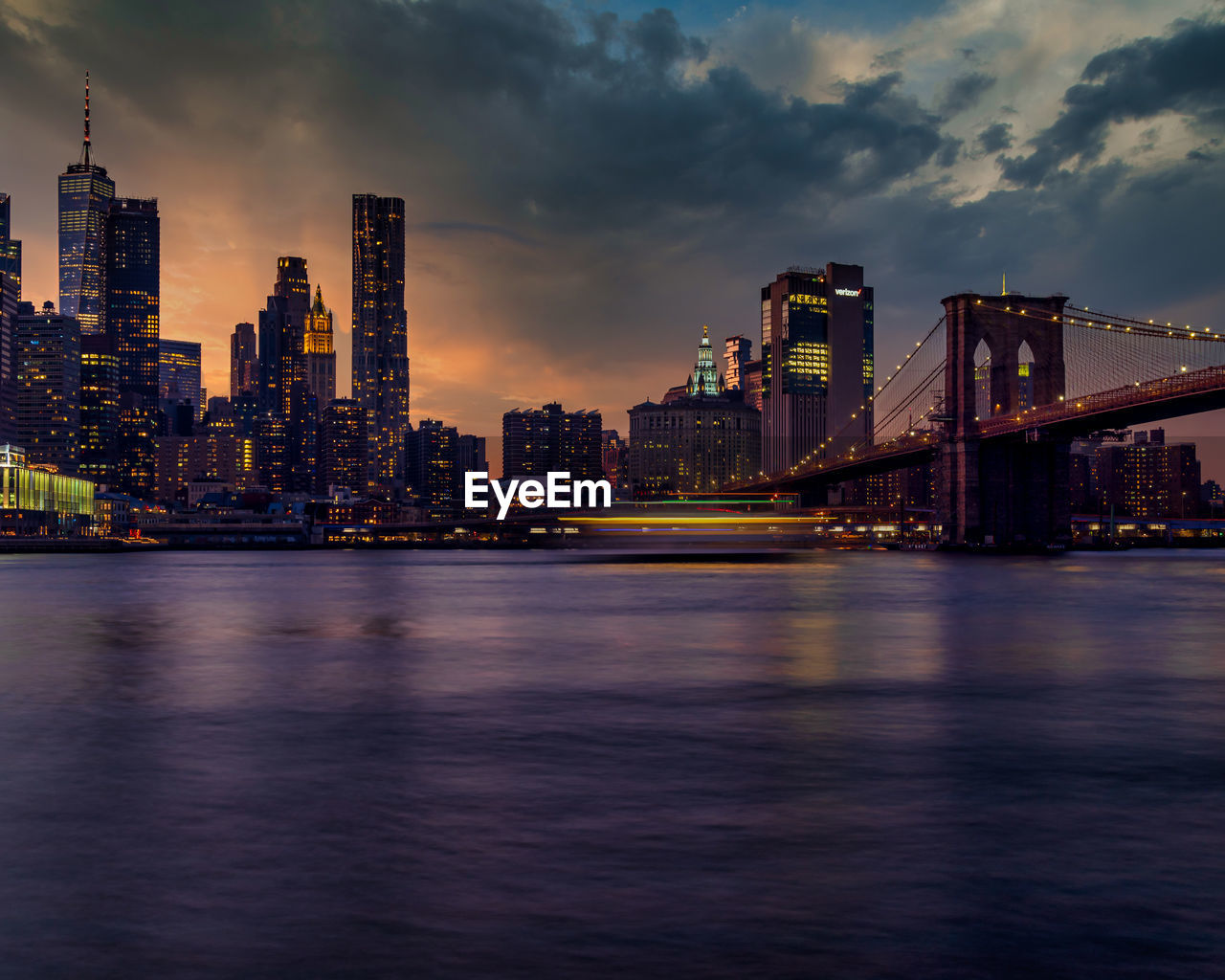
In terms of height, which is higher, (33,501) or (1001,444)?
(1001,444)

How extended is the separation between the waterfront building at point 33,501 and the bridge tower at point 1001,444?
139 meters

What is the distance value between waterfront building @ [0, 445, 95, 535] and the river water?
512 feet

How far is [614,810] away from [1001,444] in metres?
94.6

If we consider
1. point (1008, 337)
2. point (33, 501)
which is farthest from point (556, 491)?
point (33, 501)

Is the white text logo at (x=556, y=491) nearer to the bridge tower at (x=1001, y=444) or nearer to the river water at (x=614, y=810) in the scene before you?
the bridge tower at (x=1001, y=444)

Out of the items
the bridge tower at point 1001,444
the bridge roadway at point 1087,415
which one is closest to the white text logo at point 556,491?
the bridge roadway at point 1087,415

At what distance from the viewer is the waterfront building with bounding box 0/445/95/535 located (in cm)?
16412

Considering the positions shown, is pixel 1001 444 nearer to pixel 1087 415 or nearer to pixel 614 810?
pixel 1087 415

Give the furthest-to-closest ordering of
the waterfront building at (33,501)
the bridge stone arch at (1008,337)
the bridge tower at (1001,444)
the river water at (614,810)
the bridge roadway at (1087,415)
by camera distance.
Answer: the waterfront building at (33,501) → the bridge stone arch at (1008,337) → the bridge tower at (1001,444) → the bridge roadway at (1087,415) → the river water at (614,810)

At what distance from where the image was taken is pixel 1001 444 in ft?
322

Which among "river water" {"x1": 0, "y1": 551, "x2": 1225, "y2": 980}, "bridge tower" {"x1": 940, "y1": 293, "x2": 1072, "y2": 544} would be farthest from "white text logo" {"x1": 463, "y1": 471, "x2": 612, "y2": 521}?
"river water" {"x1": 0, "y1": 551, "x2": 1225, "y2": 980}

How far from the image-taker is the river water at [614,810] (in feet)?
23.8

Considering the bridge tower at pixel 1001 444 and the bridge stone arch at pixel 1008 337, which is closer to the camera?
the bridge tower at pixel 1001 444

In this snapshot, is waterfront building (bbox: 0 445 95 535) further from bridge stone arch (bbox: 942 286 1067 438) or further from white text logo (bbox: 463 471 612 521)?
bridge stone arch (bbox: 942 286 1067 438)
